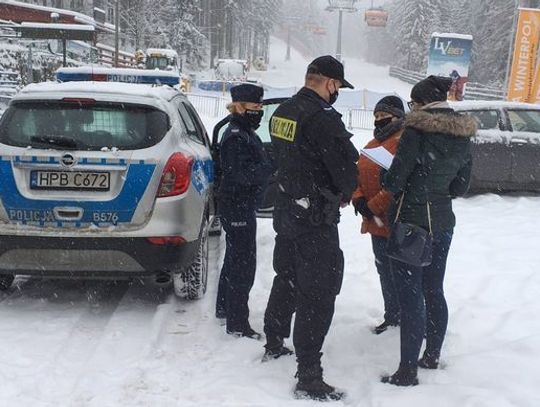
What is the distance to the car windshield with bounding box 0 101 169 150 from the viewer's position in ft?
14.5

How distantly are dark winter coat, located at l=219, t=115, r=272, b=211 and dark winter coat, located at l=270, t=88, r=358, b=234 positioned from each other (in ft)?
2.08

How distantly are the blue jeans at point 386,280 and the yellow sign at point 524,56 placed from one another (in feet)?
60.3

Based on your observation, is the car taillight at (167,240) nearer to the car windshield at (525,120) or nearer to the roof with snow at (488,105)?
the roof with snow at (488,105)

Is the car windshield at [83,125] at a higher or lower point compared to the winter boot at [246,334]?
higher

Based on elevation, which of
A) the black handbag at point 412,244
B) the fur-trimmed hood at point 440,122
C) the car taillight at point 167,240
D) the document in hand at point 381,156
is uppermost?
the fur-trimmed hood at point 440,122

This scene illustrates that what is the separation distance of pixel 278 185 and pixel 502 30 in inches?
1971

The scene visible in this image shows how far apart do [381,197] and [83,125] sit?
7.55 feet

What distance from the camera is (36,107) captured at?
4.49 meters

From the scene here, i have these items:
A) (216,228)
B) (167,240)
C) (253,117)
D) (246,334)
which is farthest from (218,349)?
(216,228)

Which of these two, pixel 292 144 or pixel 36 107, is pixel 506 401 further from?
pixel 36 107

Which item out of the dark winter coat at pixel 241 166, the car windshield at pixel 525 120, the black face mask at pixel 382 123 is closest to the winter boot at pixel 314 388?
the dark winter coat at pixel 241 166

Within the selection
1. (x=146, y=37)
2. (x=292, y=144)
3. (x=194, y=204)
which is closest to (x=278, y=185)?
(x=292, y=144)

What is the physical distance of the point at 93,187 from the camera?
4305mm

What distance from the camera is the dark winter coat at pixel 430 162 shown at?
3.42 metres
